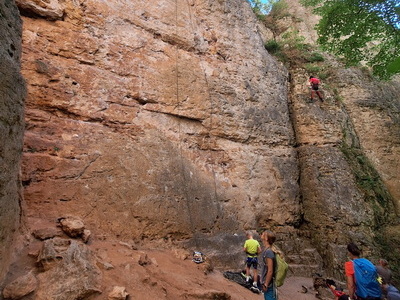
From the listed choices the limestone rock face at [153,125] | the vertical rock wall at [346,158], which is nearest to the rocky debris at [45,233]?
the limestone rock face at [153,125]

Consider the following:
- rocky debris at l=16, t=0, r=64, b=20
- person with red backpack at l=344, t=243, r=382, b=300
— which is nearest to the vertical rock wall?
person with red backpack at l=344, t=243, r=382, b=300

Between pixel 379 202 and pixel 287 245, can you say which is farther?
pixel 379 202

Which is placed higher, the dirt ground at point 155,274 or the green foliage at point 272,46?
the green foliage at point 272,46

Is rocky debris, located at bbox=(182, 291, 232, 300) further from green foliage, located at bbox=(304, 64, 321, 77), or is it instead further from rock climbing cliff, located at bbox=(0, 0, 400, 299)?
green foliage, located at bbox=(304, 64, 321, 77)

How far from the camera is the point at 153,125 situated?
717 cm

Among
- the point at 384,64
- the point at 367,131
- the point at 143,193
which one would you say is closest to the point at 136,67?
the point at 143,193

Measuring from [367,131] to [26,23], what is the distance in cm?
1330

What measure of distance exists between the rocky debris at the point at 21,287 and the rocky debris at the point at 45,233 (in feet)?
3.43

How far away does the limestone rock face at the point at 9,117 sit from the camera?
278 centimetres

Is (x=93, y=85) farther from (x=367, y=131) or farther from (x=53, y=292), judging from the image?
(x=367, y=131)

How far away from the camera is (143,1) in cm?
837

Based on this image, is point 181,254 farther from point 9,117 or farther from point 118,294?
point 9,117

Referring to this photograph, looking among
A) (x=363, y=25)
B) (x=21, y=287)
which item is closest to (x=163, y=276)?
(x=21, y=287)

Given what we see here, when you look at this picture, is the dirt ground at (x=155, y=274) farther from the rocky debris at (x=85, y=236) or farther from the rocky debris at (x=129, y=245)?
the rocky debris at (x=85, y=236)
